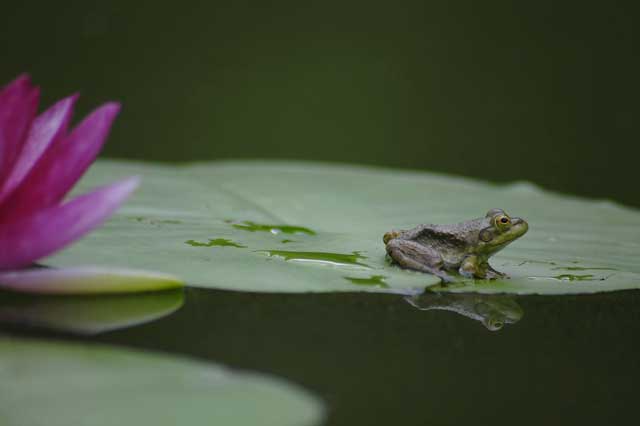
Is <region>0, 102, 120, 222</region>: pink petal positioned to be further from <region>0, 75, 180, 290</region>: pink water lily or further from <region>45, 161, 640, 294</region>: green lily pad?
<region>45, 161, 640, 294</region>: green lily pad

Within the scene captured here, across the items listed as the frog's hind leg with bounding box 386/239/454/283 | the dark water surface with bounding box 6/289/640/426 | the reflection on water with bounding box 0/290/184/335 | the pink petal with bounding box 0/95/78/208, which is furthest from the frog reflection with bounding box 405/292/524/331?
the pink petal with bounding box 0/95/78/208

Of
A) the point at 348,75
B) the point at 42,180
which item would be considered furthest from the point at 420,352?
the point at 348,75

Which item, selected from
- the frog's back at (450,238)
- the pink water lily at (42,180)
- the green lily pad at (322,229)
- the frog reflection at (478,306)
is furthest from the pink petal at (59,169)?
the frog's back at (450,238)

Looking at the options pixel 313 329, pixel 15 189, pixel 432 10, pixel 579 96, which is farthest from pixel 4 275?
pixel 432 10

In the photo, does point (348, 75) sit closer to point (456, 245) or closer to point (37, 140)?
point (456, 245)

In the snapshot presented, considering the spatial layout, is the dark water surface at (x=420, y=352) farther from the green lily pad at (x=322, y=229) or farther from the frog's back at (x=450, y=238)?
the frog's back at (x=450, y=238)

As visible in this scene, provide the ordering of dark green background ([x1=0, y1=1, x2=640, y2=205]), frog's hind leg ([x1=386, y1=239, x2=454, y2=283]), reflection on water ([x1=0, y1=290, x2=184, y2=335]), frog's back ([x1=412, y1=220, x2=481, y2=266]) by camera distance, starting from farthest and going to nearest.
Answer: dark green background ([x1=0, y1=1, x2=640, y2=205])
frog's back ([x1=412, y1=220, x2=481, y2=266])
frog's hind leg ([x1=386, y1=239, x2=454, y2=283])
reflection on water ([x1=0, y1=290, x2=184, y2=335])
